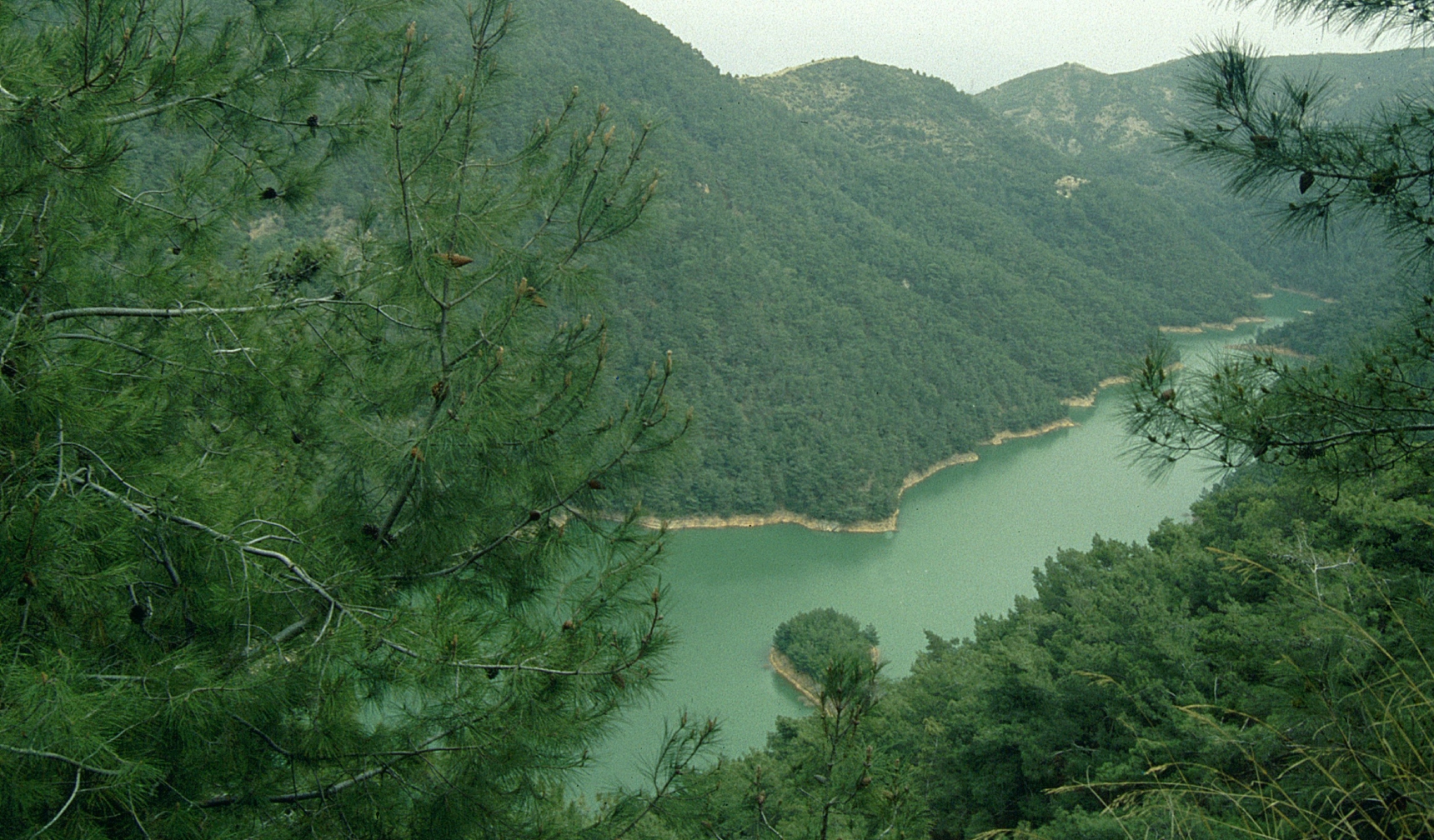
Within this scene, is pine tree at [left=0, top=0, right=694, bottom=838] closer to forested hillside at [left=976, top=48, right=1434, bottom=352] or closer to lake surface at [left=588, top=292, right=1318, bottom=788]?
lake surface at [left=588, top=292, right=1318, bottom=788]

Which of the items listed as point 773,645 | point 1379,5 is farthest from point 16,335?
point 773,645

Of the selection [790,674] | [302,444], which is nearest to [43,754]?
[302,444]

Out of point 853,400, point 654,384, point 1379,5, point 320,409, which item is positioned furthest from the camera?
point 853,400

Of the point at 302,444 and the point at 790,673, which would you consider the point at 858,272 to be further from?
the point at 302,444

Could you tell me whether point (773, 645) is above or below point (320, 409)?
below

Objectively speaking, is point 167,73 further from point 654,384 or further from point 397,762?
point 397,762

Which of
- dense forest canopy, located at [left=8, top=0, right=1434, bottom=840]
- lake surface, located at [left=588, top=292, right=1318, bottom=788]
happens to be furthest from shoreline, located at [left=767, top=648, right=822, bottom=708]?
dense forest canopy, located at [left=8, top=0, right=1434, bottom=840]
